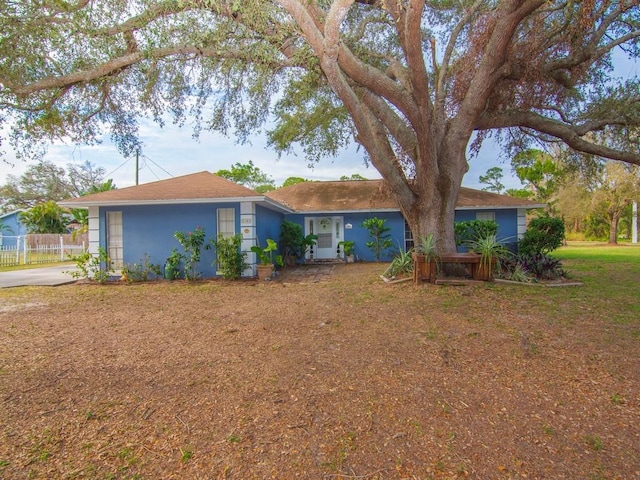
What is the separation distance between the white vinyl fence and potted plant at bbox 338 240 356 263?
12.6 metres

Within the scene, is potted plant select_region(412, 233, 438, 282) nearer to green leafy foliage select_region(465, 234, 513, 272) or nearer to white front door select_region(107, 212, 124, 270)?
green leafy foliage select_region(465, 234, 513, 272)

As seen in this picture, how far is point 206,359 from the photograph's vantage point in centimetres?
404

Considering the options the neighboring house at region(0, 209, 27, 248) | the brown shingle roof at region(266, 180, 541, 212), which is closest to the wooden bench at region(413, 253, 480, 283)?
the brown shingle roof at region(266, 180, 541, 212)

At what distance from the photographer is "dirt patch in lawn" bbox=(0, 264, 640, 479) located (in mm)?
2283

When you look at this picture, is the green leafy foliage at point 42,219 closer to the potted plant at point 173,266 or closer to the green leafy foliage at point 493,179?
the potted plant at point 173,266

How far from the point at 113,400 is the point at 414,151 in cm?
791

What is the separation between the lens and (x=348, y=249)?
15.2 meters

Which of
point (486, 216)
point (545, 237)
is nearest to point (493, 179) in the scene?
point (486, 216)

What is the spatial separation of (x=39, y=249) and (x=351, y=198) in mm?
16170

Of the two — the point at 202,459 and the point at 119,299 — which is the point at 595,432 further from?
the point at 119,299

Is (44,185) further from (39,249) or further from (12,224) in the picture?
(39,249)

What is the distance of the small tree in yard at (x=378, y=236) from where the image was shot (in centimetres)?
1478

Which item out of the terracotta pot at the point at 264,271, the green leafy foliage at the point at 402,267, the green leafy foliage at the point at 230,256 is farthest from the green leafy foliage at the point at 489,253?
the green leafy foliage at the point at 230,256

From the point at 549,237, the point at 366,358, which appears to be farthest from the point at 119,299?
the point at 549,237
